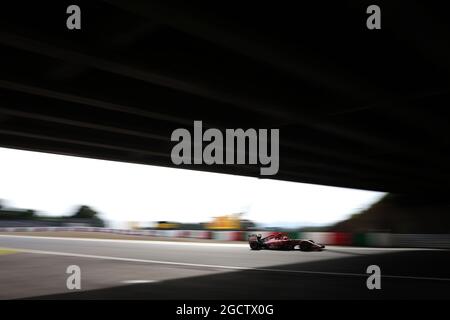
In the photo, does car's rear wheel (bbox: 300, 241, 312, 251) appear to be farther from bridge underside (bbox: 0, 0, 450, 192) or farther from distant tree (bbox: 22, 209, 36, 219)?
distant tree (bbox: 22, 209, 36, 219)

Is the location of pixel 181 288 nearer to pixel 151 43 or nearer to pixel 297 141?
pixel 151 43

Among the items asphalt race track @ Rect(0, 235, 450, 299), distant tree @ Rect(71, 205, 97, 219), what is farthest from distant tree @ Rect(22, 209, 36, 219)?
asphalt race track @ Rect(0, 235, 450, 299)

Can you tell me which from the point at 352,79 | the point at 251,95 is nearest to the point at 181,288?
the point at 251,95

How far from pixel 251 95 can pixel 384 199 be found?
3670 centimetres

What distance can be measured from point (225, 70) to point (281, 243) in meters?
12.1

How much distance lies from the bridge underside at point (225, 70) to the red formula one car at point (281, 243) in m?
5.67


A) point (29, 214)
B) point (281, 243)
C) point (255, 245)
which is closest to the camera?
point (281, 243)

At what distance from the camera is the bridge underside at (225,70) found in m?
6.58

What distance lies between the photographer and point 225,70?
29.5 ft

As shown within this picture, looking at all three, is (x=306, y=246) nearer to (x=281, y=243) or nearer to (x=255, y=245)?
(x=281, y=243)

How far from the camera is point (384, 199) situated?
42.7m

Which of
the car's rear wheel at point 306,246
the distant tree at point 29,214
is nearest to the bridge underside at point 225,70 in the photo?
the car's rear wheel at point 306,246

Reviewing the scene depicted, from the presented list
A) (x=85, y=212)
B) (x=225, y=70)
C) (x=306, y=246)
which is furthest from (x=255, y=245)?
(x=85, y=212)
